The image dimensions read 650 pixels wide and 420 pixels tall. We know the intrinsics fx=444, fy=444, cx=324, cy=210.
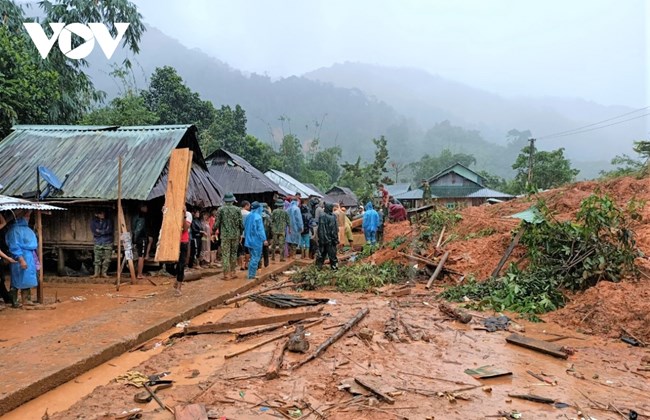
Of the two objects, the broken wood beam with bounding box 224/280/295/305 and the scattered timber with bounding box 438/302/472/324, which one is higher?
the broken wood beam with bounding box 224/280/295/305

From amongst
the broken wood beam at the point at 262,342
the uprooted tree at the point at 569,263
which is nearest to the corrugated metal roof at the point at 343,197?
the uprooted tree at the point at 569,263

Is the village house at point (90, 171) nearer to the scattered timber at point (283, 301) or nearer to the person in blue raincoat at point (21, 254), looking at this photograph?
the person in blue raincoat at point (21, 254)

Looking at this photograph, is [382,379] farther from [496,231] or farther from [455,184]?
[455,184]

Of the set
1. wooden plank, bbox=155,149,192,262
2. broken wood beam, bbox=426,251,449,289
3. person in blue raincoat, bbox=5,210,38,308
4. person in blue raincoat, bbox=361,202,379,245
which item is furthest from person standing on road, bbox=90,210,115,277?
person in blue raincoat, bbox=361,202,379,245

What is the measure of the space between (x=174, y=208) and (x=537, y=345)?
7.51 metres

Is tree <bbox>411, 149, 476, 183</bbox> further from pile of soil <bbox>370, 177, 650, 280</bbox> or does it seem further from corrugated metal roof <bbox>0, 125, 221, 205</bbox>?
corrugated metal roof <bbox>0, 125, 221, 205</bbox>

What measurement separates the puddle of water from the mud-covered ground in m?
0.04

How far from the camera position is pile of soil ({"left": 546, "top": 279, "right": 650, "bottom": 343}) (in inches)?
259

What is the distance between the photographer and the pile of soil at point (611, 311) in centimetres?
657

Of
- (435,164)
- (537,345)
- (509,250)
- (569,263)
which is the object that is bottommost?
(537,345)

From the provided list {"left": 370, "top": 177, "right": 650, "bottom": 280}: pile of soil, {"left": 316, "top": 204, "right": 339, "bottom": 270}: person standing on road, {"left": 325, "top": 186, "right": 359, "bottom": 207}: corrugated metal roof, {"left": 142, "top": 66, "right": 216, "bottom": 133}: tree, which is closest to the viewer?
{"left": 370, "top": 177, "right": 650, "bottom": 280}: pile of soil

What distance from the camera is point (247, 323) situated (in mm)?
6711

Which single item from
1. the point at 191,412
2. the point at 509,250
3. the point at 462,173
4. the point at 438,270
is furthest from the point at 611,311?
the point at 462,173

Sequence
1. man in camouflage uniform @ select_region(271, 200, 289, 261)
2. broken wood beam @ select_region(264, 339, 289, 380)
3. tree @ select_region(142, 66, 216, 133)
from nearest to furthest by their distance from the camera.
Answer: broken wood beam @ select_region(264, 339, 289, 380) → man in camouflage uniform @ select_region(271, 200, 289, 261) → tree @ select_region(142, 66, 216, 133)
